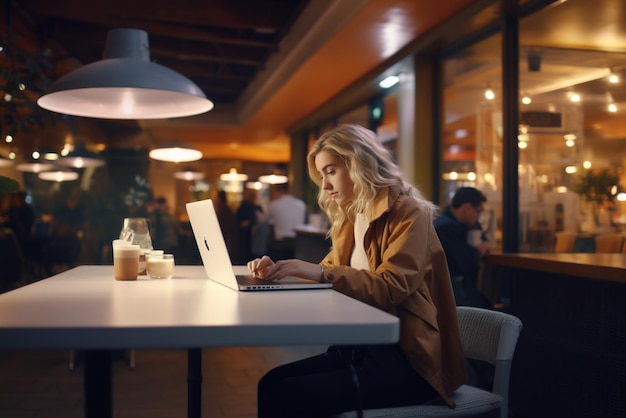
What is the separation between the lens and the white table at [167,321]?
50.7 inches

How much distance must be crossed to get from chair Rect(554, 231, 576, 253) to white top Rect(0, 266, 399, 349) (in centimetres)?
324

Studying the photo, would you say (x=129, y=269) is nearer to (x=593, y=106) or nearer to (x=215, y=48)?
(x=593, y=106)

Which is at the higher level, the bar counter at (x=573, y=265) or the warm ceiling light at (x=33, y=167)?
the warm ceiling light at (x=33, y=167)

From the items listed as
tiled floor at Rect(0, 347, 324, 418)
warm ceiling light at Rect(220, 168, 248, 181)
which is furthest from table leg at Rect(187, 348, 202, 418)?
warm ceiling light at Rect(220, 168, 248, 181)

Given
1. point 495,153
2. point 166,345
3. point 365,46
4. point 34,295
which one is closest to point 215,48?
point 365,46

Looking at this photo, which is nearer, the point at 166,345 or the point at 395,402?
the point at 166,345

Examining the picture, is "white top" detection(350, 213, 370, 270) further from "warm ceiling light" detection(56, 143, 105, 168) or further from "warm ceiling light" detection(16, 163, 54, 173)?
"warm ceiling light" detection(56, 143, 105, 168)

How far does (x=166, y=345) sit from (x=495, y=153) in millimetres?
4683

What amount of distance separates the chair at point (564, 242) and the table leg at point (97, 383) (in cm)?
383

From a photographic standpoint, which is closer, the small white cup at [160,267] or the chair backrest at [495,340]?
the chair backrest at [495,340]

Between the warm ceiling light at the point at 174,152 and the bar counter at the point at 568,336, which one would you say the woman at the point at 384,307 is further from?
the warm ceiling light at the point at 174,152

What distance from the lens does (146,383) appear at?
4359 mm

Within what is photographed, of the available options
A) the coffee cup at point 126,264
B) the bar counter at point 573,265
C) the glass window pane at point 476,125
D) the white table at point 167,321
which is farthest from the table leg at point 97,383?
the glass window pane at point 476,125

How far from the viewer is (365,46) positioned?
263 inches
